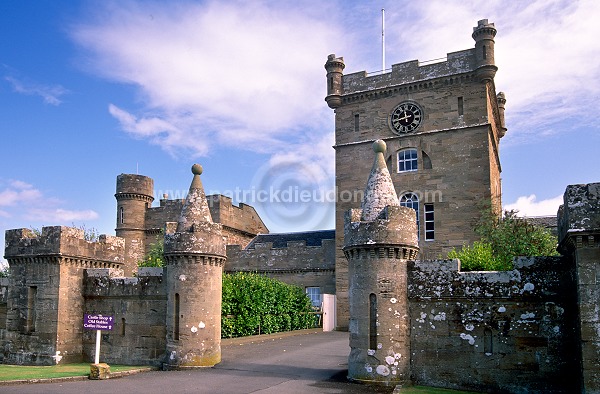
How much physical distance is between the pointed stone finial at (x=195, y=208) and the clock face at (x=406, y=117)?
19.0 meters

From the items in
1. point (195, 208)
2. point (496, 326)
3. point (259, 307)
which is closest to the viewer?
point (496, 326)

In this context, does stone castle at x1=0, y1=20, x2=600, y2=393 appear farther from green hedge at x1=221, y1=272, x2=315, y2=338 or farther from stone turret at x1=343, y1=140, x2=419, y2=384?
green hedge at x1=221, y1=272, x2=315, y2=338

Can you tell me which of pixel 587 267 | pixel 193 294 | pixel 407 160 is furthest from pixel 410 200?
pixel 587 267

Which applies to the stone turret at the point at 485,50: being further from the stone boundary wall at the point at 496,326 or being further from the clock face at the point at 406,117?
the stone boundary wall at the point at 496,326

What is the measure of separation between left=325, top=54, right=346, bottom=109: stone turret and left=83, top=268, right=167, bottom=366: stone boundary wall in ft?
69.7

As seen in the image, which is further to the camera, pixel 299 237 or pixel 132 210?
pixel 132 210

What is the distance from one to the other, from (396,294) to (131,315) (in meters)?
9.45

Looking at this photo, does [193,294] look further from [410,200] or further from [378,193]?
[410,200]

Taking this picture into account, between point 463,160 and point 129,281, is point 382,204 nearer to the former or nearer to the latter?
point 129,281

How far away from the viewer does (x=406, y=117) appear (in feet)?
116

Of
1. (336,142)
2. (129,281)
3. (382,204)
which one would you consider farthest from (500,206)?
(129,281)

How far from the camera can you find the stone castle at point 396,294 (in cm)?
1391

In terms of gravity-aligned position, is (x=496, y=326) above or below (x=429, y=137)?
below

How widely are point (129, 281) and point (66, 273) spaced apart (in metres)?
2.33
